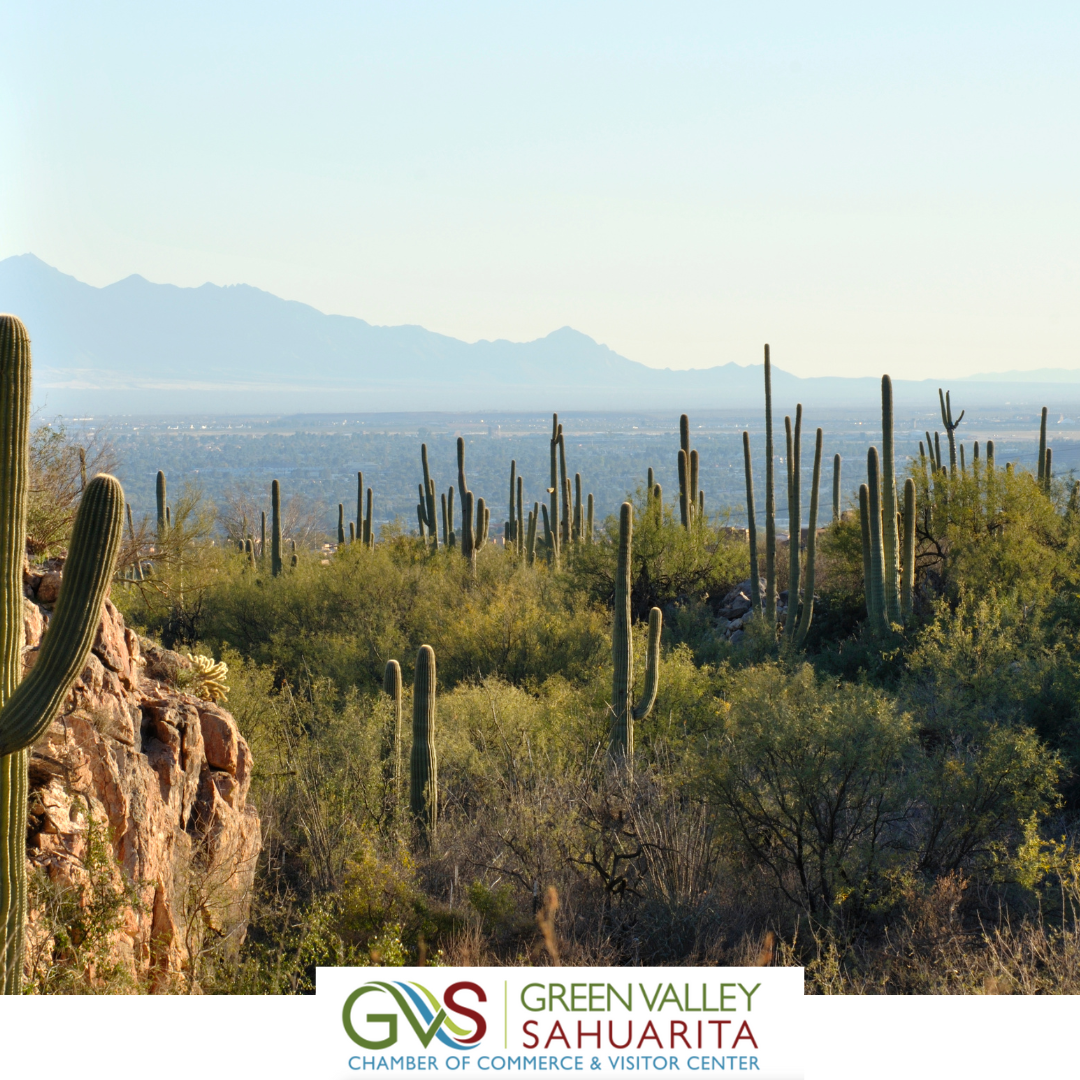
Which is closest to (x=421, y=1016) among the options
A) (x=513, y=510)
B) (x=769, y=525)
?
(x=769, y=525)

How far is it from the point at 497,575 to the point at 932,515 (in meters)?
8.94

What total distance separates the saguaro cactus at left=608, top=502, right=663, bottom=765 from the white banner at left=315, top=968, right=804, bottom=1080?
5.19 meters

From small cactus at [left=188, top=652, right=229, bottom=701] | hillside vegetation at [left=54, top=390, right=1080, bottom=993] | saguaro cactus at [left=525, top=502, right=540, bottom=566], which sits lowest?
hillside vegetation at [left=54, top=390, right=1080, bottom=993]

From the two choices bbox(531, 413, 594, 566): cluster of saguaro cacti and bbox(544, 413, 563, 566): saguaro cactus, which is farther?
bbox(531, 413, 594, 566): cluster of saguaro cacti

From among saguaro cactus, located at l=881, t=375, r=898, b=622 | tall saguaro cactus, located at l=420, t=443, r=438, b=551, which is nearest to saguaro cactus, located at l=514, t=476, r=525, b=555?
tall saguaro cactus, located at l=420, t=443, r=438, b=551

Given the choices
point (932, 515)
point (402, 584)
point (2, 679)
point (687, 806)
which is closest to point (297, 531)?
point (402, 584)

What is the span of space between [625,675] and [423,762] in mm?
3047

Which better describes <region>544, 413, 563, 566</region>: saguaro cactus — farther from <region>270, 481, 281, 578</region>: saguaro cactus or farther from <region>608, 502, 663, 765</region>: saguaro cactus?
<region>608, 502, 663, 765</region>: saguaro cactus

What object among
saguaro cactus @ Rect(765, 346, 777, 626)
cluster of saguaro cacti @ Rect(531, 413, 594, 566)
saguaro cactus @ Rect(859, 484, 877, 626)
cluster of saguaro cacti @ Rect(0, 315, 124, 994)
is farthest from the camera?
cluster of saguaro cacti @ Rect(531, 413, 594, 566)

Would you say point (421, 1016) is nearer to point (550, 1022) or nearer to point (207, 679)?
point (550, 1022)

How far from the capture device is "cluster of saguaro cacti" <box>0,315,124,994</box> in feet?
14.3

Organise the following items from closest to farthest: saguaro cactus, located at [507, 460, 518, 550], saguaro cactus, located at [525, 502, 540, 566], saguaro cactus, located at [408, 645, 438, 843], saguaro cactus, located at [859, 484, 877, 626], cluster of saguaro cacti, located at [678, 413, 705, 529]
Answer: saguaro cactus, located at [408, 645, 438, 843], saguaro cactus, located at [859, 484, 877, 626], cluster of saguaro cacti, located at [678, 413, 705, 529], saguaro cactus, located at [525, 502, 540, 566], saguaro cactus, located at [507, 460, 518, 550]

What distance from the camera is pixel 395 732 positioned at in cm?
1139

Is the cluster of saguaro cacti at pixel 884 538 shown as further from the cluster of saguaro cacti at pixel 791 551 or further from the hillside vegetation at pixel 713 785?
the cluster of saguaro cacti at pixel 791 551
